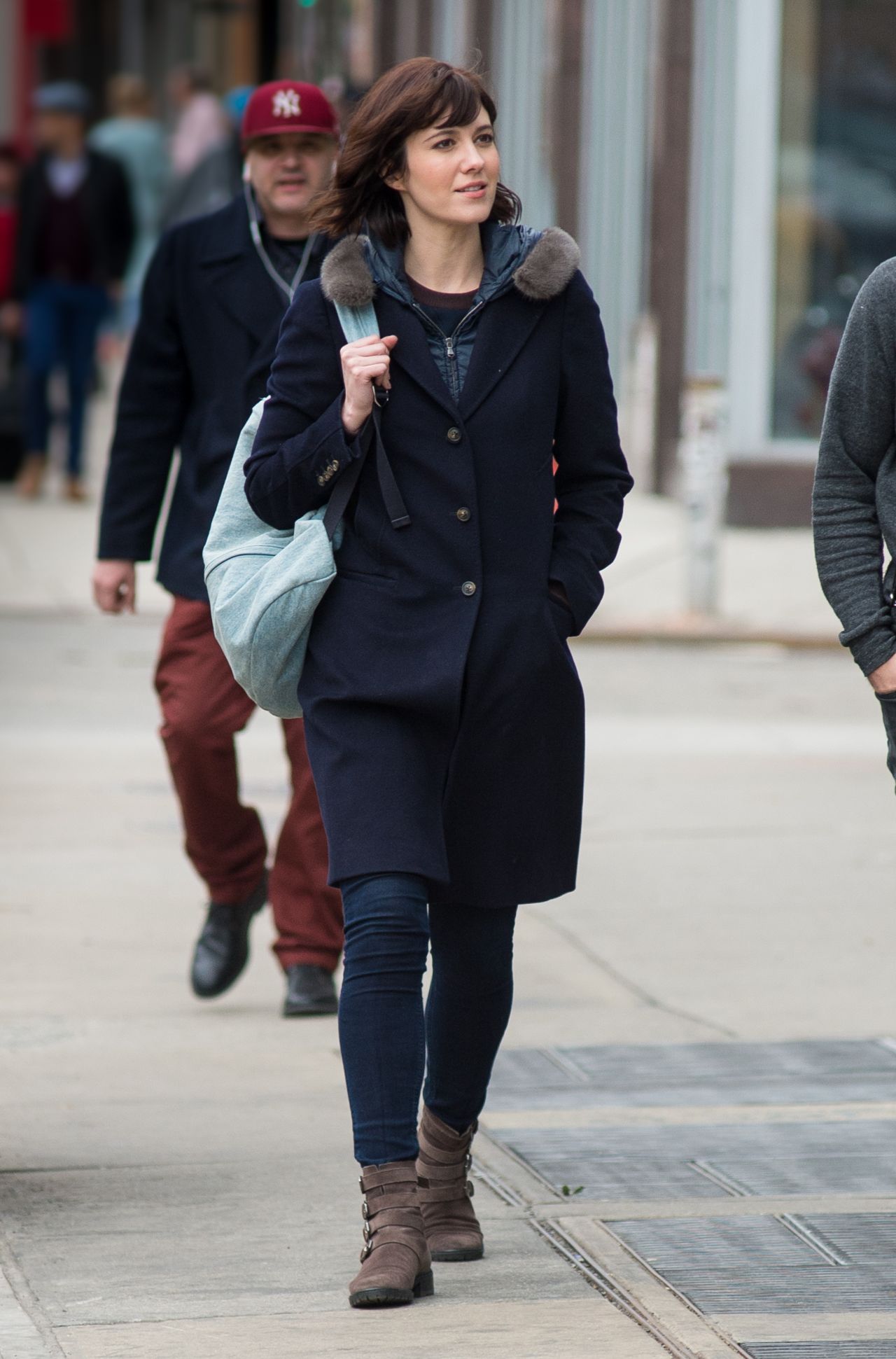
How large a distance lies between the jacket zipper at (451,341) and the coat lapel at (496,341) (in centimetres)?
1

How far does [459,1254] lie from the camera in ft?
13.5

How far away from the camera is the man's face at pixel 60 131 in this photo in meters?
15.9

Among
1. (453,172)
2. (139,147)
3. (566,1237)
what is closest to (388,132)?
(453,172)

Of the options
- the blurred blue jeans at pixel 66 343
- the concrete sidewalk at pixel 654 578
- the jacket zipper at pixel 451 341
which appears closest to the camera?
the jacket zipper at pixel 451 341

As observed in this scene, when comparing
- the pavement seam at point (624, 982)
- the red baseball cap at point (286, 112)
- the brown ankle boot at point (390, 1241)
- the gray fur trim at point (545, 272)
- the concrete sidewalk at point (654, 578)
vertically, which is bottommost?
the concrete sidewalk at point (654, 578)

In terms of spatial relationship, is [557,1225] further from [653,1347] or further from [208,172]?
[208,172]

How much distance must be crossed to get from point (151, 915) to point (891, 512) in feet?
11.3

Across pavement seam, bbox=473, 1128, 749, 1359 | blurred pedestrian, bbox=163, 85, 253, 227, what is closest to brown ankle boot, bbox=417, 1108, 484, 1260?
pavement seam, bbox=473, 1128, 749, 1359

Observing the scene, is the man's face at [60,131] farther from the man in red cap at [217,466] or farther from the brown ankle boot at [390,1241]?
the brown ankle boot at [390,1241]

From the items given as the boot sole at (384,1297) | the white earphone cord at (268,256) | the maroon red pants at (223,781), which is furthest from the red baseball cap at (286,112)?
the boot sole at (384,1297)

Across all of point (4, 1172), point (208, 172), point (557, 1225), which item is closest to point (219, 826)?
point (4, 1172)

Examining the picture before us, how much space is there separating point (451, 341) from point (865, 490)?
0.67 meters

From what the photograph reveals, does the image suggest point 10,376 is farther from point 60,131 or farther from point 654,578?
point 654,578

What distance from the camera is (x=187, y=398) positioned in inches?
233
